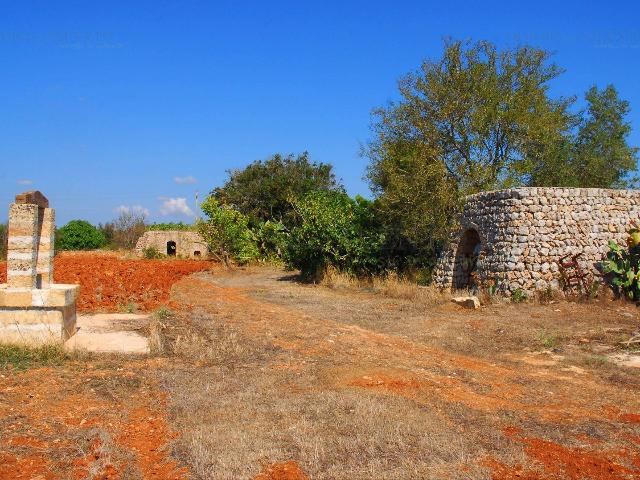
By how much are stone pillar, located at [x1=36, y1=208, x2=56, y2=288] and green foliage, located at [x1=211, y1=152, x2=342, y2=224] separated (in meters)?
21.5

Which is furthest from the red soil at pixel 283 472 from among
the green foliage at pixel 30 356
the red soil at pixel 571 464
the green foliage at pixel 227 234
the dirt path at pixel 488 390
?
the green foliage at pixel 227 234

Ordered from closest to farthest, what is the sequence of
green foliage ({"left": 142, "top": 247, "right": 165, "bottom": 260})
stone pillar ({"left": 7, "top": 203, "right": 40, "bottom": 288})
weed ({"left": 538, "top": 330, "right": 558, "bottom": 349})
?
stone pillar ({"left": 7, "top": 203, "right": 40, "bottom": 288}), weed ({"left": 538, "top": 330, "right": 558, "bottom": 349}), green foliage ({"left": 142, "top": 247, "right": 165, "bottom": 260})

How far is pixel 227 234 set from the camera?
91.8 feet

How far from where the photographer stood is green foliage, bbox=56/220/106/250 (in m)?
39.8

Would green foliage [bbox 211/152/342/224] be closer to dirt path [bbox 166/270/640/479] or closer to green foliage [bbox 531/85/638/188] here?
green foliage [bbox 531/85/638/188]

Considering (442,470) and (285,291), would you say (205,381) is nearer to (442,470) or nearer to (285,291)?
(442,470)

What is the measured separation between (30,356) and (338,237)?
521 inches

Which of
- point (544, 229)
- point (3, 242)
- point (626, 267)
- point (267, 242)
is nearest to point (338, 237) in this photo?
point (544, 229)

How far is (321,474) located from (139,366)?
3.90m

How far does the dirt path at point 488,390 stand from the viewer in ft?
15.6

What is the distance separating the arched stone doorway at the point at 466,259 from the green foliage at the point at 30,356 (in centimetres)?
1147

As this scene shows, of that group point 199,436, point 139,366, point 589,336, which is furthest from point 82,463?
point 589,336

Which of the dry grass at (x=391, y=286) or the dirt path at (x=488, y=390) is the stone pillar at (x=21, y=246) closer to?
the dirt path at (x=488, y=390)

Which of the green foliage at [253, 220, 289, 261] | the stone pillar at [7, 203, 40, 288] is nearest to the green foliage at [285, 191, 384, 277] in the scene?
the green foliage at [253, 220, 289, 261]
